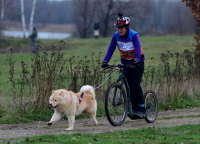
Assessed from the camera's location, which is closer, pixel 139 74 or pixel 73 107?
pixel 73 107

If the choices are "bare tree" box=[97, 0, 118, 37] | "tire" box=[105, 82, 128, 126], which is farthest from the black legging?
"bare tree" box=[97, 0, 118, 37]

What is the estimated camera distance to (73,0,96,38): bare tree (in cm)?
5300

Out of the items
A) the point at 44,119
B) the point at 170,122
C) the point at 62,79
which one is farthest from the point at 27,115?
the point at 170,122

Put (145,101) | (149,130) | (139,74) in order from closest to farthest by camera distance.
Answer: (149,130) → (139,74) → (145,101)

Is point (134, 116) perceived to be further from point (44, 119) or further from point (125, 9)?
point (125, 9)

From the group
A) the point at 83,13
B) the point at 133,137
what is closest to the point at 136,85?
the point at 133,137

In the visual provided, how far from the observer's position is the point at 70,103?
688 centimetres

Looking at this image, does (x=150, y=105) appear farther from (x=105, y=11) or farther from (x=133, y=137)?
(x=105, y=11)

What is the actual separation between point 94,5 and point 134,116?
155ft

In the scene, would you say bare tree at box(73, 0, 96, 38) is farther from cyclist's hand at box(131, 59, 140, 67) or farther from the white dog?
cyclist's hand at box(131, 59, 140, 67)

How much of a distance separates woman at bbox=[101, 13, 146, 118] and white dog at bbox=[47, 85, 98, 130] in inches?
30.8

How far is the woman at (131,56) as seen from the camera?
6977 millimetres

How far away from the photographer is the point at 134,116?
760 cm

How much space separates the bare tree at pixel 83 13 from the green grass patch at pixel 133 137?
47.4 meters
